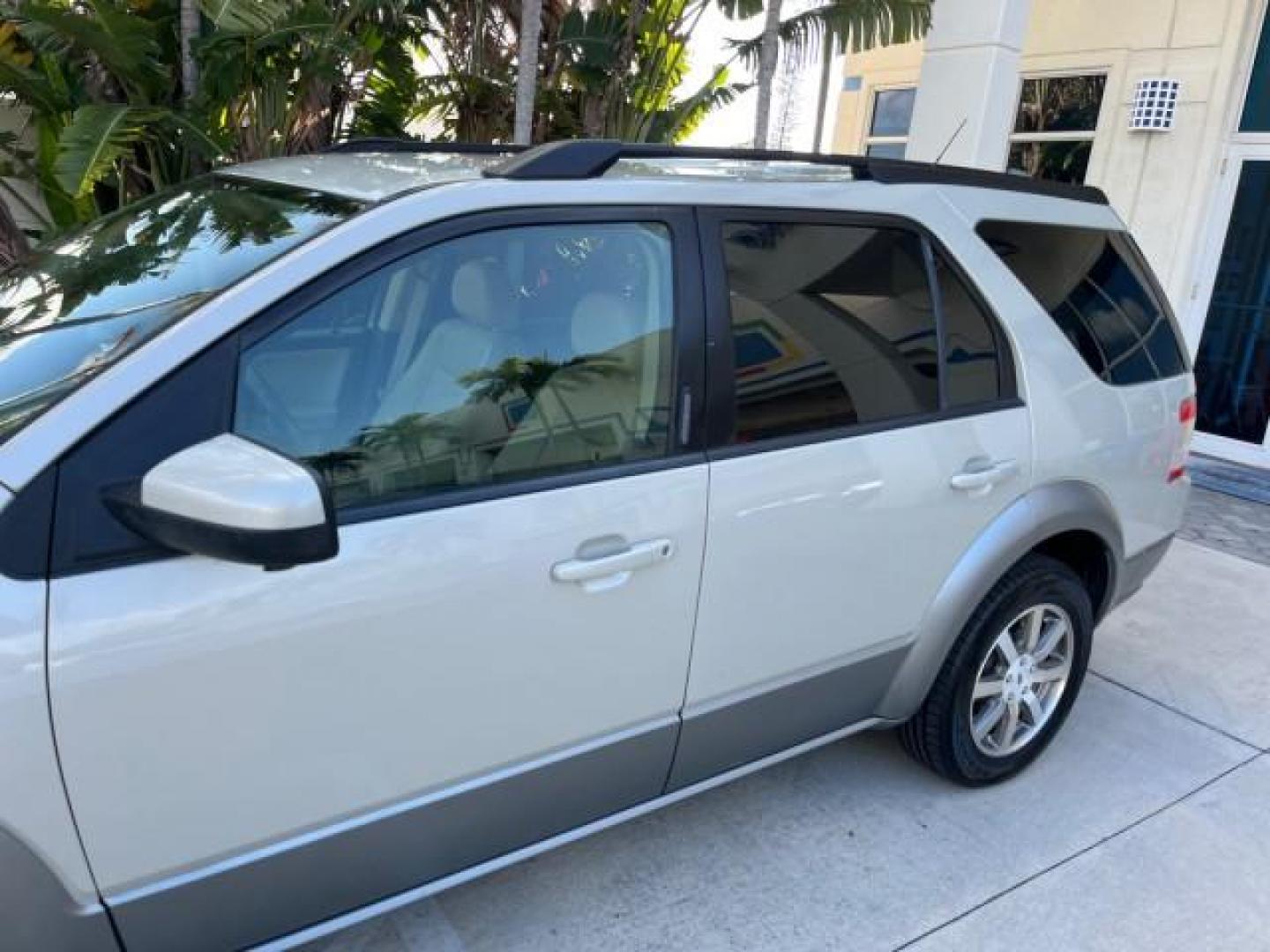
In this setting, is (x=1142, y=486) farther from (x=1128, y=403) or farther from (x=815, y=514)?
(x=815, y=514)

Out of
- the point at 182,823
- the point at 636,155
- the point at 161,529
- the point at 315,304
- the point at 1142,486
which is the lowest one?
the point at 182,823

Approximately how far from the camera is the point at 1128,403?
3.13m

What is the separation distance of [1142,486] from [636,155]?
2.03 m

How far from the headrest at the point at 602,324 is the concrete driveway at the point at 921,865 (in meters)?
1.43

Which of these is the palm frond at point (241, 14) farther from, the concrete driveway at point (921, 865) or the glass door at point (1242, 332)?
the glass door at point (1242, 332)

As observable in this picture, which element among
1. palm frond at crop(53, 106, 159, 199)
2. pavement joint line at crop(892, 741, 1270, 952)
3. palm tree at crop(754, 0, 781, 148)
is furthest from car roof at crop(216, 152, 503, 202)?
palm tree at crop(754, 0, 781, 148)

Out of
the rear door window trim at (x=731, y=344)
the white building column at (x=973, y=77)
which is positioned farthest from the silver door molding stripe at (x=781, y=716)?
the white building column at (x=973, y=77)

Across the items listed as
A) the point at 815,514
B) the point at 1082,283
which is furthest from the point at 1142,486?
the point at 815,514

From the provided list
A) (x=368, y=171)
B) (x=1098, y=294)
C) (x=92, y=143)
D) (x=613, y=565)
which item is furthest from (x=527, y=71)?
(x=613, y=565)

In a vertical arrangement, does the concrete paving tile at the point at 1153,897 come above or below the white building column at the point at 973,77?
below

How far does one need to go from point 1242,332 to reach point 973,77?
9.78ft

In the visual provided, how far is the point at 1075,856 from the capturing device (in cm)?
287

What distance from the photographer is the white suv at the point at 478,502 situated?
60.4 inches

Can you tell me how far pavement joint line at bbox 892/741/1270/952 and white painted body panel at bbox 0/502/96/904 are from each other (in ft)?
6.30
